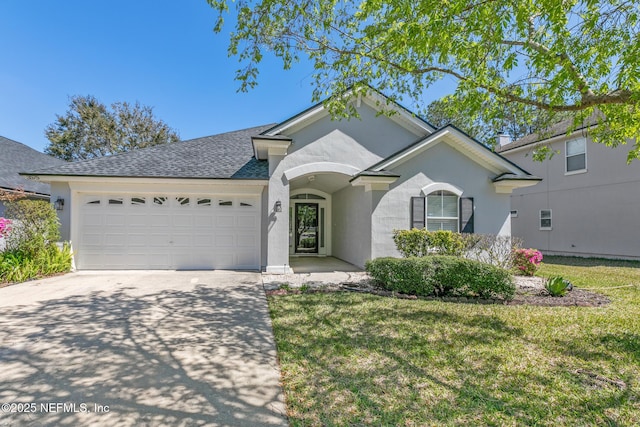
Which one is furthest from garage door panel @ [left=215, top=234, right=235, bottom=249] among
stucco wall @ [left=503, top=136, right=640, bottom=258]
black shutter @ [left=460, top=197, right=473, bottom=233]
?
stucco wall @ [left=503, top=136, right=640, bottom=258]

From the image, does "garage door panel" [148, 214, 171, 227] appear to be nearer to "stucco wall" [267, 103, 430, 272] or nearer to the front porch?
"stucco wall" [267, 103, 430, 272]

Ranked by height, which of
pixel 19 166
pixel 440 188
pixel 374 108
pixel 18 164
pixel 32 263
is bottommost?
pixel 32 263

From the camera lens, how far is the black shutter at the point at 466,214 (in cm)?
1088

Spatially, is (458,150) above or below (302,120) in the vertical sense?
below

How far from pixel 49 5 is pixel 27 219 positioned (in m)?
8.40

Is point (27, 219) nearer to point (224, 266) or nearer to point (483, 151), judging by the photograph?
point (224, 266)

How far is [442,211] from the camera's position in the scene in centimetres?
1098

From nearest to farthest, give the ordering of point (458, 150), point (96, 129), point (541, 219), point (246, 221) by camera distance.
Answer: point (458, 150) < point (246, 221) < point (541, 219) < point (96, 129)

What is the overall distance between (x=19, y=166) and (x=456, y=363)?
2148 centimetres

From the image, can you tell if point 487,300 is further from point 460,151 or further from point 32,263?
point 32,263

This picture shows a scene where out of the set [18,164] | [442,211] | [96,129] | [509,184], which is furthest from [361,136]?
[96,129]

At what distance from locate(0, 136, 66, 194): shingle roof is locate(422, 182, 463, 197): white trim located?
53.6ft

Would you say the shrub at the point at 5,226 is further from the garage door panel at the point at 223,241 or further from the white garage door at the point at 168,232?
the garage door panel at the point at 223,241

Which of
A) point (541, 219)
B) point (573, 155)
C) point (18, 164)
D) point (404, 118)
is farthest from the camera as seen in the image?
point (541, 219)
